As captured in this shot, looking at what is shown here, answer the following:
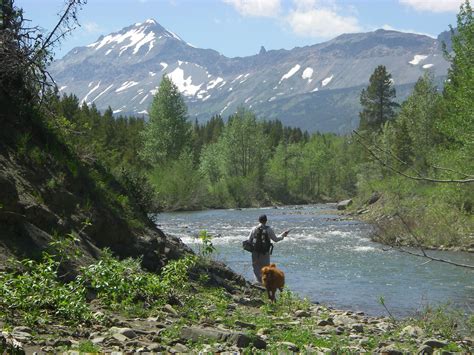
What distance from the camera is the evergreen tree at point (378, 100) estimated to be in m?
74.9

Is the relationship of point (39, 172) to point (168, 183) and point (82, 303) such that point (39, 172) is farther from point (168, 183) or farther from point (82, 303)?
point (168, 183)

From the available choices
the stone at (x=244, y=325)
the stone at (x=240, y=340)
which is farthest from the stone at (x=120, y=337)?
the stone at (x=244, y=325)

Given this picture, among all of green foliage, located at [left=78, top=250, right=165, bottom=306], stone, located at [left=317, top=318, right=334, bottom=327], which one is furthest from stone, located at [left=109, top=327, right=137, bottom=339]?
stone, located at [left=317, top=318, right=334, bottom=327]

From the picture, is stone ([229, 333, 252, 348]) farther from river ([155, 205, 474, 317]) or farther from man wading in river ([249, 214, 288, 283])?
man wading in river ([249, 214, 288, 283])

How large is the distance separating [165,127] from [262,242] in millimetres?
61455

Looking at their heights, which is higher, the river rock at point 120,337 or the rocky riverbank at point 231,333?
the river rock at point 120,337

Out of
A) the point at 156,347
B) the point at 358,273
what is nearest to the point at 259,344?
the point at 156,347

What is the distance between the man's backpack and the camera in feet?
44.1

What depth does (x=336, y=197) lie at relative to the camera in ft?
281

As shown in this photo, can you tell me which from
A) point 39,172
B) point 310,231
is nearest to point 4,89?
point 39,172

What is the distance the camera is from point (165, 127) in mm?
73625

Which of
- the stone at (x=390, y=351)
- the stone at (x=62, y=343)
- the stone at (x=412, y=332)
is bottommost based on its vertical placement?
the stone at (x=412, y=332)

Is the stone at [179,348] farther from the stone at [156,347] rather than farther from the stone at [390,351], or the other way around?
the stone at [390,351]

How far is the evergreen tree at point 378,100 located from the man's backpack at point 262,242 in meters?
63.5
